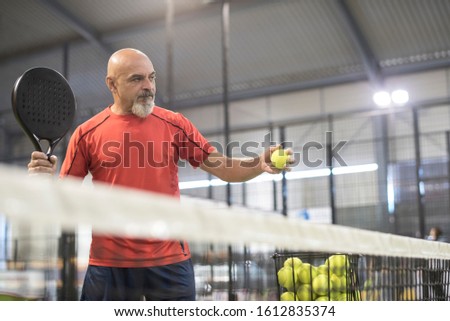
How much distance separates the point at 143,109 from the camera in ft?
6.06

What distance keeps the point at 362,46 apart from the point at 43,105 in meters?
6.75

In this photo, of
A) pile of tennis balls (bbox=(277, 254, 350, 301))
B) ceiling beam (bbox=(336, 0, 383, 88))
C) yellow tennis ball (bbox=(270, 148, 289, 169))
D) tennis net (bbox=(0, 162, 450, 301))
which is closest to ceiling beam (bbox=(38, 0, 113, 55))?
ceiling beam (bbox=(336, 0, 383, 88))

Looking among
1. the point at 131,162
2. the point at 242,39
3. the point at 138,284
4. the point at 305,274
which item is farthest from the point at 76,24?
the point at 305,274

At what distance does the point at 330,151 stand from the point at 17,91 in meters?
3.10

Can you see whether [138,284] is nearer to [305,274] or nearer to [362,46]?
[305,274]

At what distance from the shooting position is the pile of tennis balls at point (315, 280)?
1671 mm

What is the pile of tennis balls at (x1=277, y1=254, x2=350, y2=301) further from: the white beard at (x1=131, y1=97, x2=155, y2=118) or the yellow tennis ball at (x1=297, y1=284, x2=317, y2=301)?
the white beard at (x1=131, y1=97, x2=155, y2=118)

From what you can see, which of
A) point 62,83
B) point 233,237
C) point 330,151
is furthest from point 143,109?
point 330,151

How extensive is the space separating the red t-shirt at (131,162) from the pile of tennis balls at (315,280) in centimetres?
31

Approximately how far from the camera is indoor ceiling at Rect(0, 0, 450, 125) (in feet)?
24.3

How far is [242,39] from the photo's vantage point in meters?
8.16

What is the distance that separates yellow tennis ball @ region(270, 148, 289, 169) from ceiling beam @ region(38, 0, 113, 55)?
20.2ft
